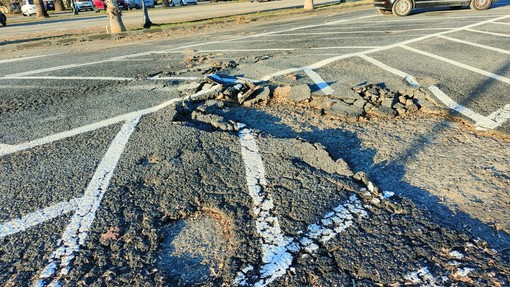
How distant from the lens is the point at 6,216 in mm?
2420

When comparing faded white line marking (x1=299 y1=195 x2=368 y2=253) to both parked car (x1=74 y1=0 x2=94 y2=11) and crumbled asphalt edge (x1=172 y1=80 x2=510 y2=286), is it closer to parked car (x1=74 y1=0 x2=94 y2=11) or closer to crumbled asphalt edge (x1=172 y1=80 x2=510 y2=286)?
crumbled asphalt edge (x1=172 y1=80 x2=510 y2=286)

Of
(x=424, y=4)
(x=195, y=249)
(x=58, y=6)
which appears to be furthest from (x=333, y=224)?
(x=58, y=6)

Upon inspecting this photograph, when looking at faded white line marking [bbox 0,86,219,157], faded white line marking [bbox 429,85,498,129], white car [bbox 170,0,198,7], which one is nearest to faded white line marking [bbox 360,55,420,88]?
faded white line marking [bbox 429,85,498,129]

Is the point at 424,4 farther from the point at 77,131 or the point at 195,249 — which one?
the point at 195,249

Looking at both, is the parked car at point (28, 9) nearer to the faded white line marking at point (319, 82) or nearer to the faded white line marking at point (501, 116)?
the faded white line marking at point (319, 82)

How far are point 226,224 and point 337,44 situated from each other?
6.64m

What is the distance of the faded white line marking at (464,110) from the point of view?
349cm

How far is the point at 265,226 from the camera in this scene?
221 cm

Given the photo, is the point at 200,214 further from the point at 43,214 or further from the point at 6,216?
the point at 6,216

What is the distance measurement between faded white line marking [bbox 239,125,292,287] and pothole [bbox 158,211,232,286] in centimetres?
23

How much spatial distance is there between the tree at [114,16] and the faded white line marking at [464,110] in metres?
11.5

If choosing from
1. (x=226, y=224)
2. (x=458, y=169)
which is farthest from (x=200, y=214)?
(x=458, y=169)

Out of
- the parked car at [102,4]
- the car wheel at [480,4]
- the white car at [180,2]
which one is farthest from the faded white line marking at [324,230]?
the white car at [180,2]

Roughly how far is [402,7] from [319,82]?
1016 centimetres
